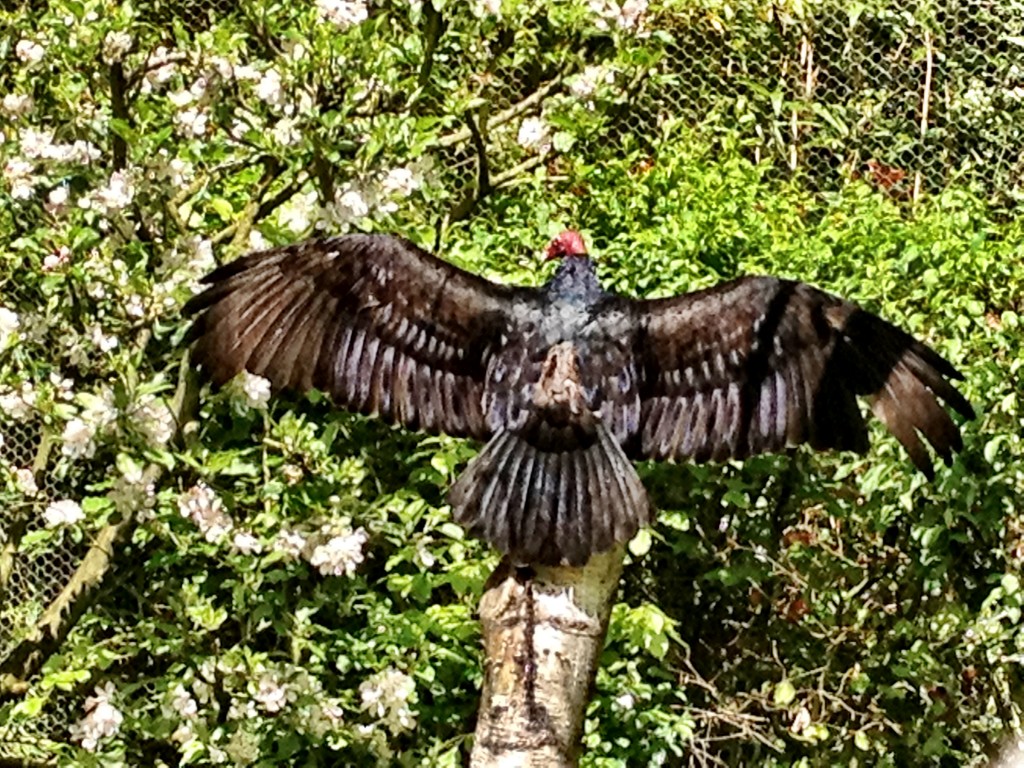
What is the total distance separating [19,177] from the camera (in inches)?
143

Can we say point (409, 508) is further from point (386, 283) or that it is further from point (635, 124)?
point (635, 124)

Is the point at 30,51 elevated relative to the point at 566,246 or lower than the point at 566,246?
elevated

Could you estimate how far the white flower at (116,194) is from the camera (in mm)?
3549

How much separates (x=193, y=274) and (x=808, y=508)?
1.48m

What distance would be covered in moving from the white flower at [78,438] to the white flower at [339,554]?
0.46 metres

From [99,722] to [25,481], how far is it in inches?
19.7

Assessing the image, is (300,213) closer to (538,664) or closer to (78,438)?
(78,438)

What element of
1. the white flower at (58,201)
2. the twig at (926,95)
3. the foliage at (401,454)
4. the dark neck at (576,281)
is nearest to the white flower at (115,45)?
the foliage at (401,454)

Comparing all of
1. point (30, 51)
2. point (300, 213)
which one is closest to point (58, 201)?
point (30, 51)

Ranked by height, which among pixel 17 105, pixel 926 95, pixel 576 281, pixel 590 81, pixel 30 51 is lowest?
pixel 576 281

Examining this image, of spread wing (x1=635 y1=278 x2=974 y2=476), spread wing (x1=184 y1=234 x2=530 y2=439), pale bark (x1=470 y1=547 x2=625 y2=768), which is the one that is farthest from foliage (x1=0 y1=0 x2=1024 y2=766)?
pale bark (x1=470 y1=547 x2=625 y2=768)

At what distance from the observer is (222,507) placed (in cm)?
370

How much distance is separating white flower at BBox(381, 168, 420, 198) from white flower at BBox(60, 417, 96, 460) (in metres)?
0.70

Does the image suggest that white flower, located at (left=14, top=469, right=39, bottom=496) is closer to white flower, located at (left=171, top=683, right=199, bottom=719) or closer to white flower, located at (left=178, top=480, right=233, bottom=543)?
white flower, located at (left=178, top=480, right=233, bottom=543)
